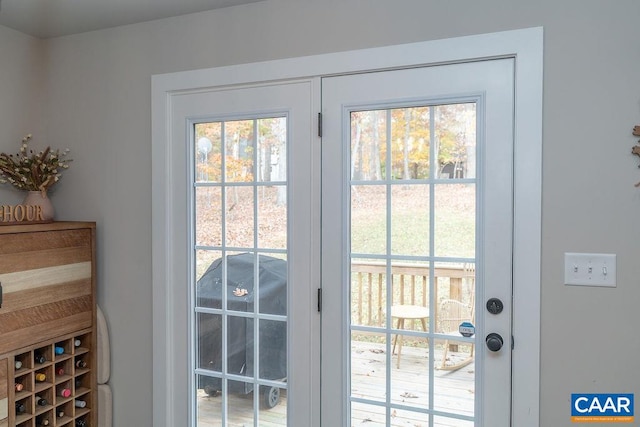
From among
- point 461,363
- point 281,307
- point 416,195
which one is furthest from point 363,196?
point 461,363

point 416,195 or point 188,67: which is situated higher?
point 188,67

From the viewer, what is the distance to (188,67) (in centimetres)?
223

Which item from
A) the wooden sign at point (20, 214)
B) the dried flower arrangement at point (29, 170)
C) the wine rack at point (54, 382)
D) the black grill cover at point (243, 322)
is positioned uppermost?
the dried flower arrangement at point (29, 170)

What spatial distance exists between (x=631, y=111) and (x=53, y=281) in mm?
2545

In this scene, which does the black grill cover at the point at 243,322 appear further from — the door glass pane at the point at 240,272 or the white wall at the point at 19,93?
the white wall at the point at 19,93

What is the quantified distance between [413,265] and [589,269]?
25.4 inches

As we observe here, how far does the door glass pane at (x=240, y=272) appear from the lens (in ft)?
6.89

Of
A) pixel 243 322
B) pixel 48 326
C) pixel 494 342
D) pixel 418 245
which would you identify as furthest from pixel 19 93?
pixel 494 342

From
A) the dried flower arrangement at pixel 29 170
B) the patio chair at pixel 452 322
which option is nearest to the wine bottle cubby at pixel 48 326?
the dried flower arrangement at pixel 29 170

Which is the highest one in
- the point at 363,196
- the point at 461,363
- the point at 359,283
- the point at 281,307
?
the point at 363,196

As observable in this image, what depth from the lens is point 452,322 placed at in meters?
1.84

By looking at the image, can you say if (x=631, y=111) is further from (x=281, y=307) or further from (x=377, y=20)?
(x=281, y=307)

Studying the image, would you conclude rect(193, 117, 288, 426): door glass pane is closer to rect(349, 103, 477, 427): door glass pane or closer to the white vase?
rect(349, 103, 477, 427): door glass pane

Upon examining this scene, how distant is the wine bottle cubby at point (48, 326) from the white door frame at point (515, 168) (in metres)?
0.38
